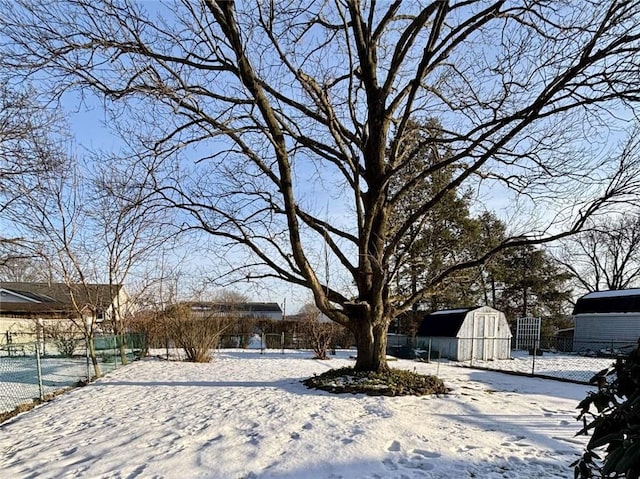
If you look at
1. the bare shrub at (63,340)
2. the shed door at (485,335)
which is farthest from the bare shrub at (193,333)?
the shed door at (485,335)

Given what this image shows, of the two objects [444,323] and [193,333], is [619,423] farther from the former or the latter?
[444,323]

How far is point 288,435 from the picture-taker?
498 centimetres

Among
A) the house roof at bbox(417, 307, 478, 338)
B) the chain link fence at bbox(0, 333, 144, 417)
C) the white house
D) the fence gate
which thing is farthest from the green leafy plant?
the fence gate

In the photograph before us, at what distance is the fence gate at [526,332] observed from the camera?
899 inches

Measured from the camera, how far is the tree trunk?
28.0 feet

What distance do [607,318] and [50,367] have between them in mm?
25945

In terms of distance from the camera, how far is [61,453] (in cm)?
463

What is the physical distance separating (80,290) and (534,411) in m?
12.4

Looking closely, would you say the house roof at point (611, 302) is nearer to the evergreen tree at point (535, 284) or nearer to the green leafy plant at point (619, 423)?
the evergreen tree at point (535, 284)

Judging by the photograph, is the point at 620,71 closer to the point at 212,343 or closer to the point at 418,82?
the point at 418,82

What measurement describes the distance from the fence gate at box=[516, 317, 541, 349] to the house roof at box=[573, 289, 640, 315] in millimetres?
3623

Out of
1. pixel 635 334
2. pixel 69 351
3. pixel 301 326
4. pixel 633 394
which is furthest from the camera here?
pixel 301 326

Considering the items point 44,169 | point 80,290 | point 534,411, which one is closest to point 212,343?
point 80,290

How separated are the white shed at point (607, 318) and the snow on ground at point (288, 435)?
16485 mm
